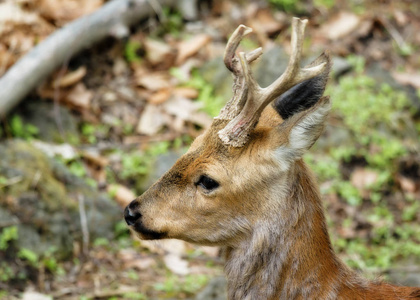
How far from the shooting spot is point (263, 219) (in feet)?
11.6

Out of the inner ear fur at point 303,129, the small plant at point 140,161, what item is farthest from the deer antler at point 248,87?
the small plant at point 140,161

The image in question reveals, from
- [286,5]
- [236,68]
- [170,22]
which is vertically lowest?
[286,5]

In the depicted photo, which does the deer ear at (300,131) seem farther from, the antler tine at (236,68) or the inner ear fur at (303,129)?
the antler tine at (236,68)

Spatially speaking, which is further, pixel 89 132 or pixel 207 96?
pixel 207 96

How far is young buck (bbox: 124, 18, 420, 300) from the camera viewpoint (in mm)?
3484

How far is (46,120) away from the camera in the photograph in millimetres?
6750

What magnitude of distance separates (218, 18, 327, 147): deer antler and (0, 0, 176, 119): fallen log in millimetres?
3440

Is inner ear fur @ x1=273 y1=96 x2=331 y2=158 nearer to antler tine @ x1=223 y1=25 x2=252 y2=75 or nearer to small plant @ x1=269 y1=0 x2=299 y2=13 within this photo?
antler tine @ x1=223 y1=25 x2=252 y2=75

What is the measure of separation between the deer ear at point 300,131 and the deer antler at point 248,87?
0.56ft

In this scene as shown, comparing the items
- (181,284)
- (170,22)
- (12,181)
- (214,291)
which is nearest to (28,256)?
(12,181)

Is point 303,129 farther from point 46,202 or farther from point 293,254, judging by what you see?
point 46,202

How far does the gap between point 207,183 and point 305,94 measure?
83 cm

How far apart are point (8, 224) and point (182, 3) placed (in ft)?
15.5

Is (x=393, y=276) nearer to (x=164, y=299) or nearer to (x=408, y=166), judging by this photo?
(x=408, y=166)
